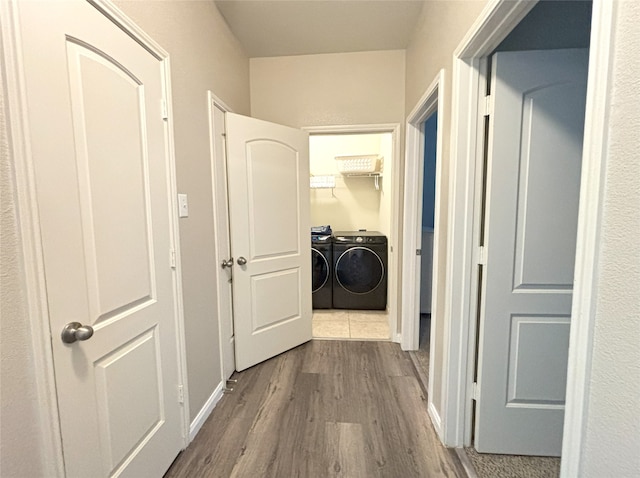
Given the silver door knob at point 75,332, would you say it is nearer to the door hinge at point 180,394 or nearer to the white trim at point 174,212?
the white trim at point 174,212

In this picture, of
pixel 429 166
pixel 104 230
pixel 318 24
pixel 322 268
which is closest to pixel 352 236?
pixel 322 268

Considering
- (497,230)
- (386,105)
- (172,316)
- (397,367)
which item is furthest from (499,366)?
(386,105)

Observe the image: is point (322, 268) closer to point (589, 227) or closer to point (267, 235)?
point (267, 235)

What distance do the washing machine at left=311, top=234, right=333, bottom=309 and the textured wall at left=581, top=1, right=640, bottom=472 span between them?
2.84 meters

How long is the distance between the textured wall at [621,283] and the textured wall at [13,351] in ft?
4.37

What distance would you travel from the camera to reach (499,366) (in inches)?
55.9

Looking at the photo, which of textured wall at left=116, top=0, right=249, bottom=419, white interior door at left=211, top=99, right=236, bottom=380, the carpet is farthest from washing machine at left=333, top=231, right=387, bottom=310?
the carpet

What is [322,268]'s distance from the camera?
11.3 feet

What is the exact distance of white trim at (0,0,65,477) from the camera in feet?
2.38

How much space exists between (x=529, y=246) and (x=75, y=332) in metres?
1.76

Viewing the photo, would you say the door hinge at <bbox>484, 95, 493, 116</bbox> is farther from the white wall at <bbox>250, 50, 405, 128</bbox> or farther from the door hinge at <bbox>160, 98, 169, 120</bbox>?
the door hinge at <bbox>160, 98, 169, 120</bbox>

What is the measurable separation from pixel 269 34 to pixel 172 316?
2.08m

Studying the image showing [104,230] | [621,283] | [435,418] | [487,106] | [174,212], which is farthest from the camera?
[435,418]

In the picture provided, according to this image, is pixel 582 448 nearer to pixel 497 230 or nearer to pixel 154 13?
pixel 497 230
